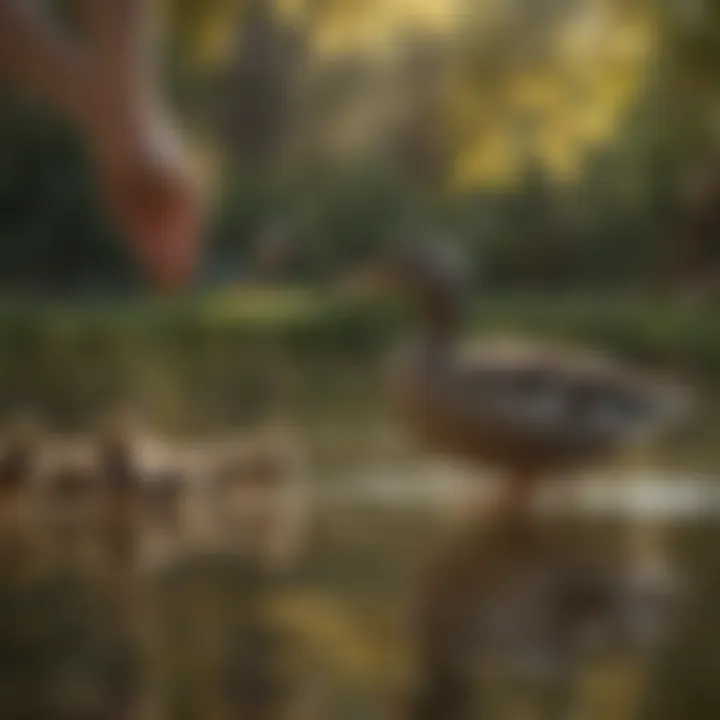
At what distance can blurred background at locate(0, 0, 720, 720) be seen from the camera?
1.23m

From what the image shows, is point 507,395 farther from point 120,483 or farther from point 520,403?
point 120,483

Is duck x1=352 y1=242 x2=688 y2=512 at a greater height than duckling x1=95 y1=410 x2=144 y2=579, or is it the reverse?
duck x1=352 y1=242 x2=688 y2=512

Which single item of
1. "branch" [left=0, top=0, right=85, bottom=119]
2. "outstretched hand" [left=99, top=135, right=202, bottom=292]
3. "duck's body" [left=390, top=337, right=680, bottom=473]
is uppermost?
"branch" [left=0, top=0, right=85, bottom=119]

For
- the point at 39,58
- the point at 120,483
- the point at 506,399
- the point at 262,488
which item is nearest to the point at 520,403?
the point at 506,399

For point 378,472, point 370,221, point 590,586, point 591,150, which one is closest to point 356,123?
point 370,221

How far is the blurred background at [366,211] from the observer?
4.02 feet

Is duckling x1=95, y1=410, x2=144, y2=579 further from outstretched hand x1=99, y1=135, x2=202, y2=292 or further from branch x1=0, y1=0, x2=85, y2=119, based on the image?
branch x1=0, y1=0, x2=85, y2=119

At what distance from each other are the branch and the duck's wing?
43cm

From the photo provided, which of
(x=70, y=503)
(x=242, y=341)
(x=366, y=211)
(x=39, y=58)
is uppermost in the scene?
(x=39, y=58)

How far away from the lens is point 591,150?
4.19 feet

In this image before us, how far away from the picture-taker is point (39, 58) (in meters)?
1.25

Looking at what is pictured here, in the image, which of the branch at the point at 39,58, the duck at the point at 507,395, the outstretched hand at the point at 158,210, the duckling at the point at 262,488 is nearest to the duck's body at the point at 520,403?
the duck at the point at 507,395

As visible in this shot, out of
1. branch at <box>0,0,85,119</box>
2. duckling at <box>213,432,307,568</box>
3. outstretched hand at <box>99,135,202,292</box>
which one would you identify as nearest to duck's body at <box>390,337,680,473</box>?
duckling at <box>213,432,307,568</box>

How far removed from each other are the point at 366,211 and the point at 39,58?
1.08 ft
